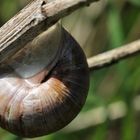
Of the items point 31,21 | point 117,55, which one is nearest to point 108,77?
point 117,55

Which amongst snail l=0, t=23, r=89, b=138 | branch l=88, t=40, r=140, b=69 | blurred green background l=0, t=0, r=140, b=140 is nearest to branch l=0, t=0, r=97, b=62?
snail l=0, t=23, r=89, b=138

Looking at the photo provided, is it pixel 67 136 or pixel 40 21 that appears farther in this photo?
pixel 67 136

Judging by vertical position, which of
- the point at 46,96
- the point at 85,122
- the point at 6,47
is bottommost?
the point at 85,122

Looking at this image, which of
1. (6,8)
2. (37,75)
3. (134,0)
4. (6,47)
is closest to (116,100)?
(134,0)

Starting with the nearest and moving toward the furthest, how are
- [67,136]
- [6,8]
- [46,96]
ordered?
[46,96], [67,136], [6,8]

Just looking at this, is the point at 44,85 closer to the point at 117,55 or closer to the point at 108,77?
the point at 117,55

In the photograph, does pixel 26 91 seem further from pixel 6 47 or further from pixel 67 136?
pixel 67 136

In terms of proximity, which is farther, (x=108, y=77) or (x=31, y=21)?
(x=108, y=77)
